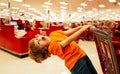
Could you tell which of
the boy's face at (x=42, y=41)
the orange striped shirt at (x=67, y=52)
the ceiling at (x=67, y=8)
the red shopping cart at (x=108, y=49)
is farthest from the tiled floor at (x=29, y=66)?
the ceiling at (x=67, y=8)

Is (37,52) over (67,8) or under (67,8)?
under

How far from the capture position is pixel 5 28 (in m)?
6.52

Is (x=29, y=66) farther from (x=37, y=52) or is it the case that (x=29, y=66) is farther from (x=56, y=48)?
(x=56, y=48)

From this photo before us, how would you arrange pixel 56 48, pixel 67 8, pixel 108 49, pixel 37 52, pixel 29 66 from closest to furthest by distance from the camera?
pixel 108 49 → pixel 56 48 → pixel 37 52 → pixel 29 66 → pixel 67 8

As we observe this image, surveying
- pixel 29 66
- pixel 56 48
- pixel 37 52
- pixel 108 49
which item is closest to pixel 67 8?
pixel 29 66

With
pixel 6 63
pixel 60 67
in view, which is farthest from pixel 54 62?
pixel 6 63

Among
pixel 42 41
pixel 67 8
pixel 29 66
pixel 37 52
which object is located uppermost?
pixel 67 8

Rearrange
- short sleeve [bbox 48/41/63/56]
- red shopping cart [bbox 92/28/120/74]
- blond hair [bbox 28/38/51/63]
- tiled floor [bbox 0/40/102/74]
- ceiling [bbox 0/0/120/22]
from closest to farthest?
red shopping cart [bbox 92/28/120/74] < short sleeve [bbox 48/41/63/56] < blond hair [bbox 28/38/51/63] < tiled floor [bbox 0/40/102/74] < ceiling [bbox 0/0/120/22]

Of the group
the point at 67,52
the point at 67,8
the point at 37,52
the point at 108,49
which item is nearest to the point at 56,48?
the point at 67,52

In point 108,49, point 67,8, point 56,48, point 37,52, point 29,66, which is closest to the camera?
point 108,49

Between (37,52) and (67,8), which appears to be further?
(67,8)

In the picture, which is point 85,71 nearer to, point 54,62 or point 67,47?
point 67,47

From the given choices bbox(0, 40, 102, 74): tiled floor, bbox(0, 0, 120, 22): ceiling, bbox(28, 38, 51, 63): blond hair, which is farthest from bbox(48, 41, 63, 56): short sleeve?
bbox(0, 0, 120, 22): ceiling

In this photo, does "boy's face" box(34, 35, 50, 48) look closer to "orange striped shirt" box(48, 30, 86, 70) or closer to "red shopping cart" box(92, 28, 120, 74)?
"orange striped shirt" box(48, 30, 86, 70)
